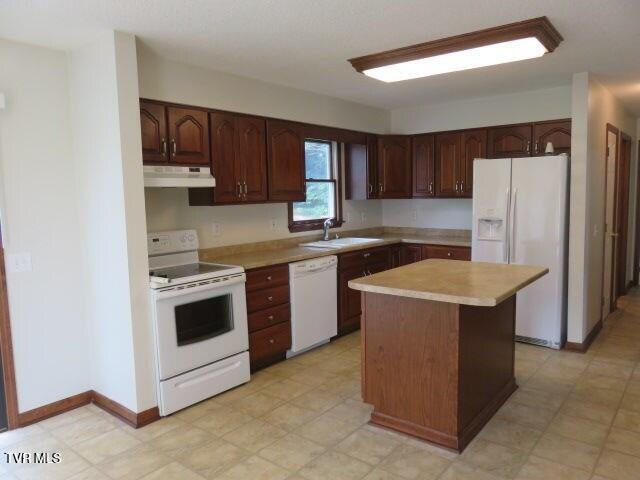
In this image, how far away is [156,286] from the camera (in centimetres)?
302

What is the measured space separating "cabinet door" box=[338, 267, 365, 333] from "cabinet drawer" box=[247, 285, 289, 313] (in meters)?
0.75

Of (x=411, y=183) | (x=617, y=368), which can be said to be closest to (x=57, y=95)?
(x=411, y=183)

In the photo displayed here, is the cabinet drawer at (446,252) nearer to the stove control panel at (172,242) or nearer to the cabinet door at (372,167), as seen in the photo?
the cabinet door at (372,167)

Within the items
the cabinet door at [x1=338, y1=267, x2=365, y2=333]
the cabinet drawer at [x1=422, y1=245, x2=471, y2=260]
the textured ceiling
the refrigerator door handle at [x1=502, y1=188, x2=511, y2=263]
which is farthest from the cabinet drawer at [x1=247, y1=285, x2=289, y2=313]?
the refrigerator door handle at [x1=502, y1=188, x2=511, y2=263]

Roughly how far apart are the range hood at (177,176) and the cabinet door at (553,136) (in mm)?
3163

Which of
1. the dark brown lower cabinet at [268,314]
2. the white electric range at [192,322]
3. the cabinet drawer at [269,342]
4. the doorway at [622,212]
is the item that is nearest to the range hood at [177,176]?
the white electric range at [192,322]

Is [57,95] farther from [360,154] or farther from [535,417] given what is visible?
[535,417]

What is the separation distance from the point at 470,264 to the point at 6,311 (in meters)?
3.07

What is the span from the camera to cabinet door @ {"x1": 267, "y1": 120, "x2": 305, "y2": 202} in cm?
418

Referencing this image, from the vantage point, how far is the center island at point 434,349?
Answer: 262 centimetres

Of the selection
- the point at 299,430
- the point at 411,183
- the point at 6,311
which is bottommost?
the point at 299,430

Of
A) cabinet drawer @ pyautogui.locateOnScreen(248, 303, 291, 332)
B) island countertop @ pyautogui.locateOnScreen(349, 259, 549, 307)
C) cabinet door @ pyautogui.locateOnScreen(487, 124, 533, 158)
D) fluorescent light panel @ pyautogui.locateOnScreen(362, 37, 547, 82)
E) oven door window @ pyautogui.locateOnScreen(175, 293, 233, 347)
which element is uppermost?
fluorescent light panel @ pyautogui.locateOnScreen(362, 37, 547, 82)

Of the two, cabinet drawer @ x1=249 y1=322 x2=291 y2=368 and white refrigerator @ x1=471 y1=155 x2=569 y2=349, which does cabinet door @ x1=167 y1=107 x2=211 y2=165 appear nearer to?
cabinet drawer @ x1=249 y1=322 x2=291 y2=368

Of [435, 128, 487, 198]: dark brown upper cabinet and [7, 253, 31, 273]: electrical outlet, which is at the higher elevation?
[435, 128, 487, 198]: dark brown upper cabinet
